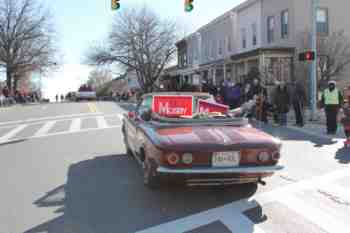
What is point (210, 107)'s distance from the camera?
22.9 feet

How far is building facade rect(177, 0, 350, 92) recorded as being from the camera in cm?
2109

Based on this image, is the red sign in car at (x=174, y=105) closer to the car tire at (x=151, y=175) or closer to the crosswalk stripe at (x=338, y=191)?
the car tire at (x=151, y=175)

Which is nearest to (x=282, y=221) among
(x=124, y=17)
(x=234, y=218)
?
(x=234, y=218)

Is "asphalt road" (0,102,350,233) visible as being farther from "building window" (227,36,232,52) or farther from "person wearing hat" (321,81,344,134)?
"building window" (227,36,232,52)

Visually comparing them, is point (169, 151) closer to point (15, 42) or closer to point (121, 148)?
point (121, 148)

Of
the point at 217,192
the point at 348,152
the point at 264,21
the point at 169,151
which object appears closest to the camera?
A: the point at 169,151

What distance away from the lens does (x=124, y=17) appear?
160 ft

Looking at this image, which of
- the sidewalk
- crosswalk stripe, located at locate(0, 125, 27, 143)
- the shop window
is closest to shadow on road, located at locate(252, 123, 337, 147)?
the sidewalk

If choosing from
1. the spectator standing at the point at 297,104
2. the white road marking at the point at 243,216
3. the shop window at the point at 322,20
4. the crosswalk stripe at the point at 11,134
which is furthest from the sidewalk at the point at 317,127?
the crosswalk stripe at the point at 11,134

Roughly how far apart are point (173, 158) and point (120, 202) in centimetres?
101

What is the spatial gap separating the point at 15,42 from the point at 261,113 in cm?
4114

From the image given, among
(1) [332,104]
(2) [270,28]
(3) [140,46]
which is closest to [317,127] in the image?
(1) [332,104]

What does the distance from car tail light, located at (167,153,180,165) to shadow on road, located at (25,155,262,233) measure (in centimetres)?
60

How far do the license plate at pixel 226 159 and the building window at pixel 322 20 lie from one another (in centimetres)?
2032
